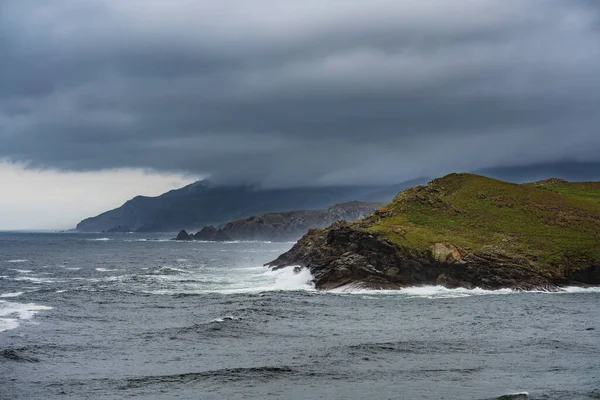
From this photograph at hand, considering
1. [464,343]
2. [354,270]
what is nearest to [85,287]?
[354,270]

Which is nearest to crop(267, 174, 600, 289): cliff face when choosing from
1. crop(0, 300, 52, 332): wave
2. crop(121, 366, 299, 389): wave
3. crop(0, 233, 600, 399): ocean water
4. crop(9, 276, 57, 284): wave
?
crop(0, 233, 600, 399): ocean water

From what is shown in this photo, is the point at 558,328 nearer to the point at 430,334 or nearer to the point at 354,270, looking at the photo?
the point at 430,334

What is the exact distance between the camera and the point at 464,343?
42531 mm

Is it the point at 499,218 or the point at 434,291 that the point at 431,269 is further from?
the point at 499,218

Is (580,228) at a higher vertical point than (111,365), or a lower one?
higher

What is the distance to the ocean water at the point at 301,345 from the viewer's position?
31266 mm

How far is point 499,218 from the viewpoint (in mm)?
99125

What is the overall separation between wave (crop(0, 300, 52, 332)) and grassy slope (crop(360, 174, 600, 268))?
43.6 m

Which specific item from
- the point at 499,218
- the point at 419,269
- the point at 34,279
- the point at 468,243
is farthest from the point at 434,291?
the point at 34,279

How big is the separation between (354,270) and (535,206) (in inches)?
1655

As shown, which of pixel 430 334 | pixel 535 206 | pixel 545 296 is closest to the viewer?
pixel 430 334

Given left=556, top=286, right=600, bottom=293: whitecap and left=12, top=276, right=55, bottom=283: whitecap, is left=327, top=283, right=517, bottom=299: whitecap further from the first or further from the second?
left=12, top=276, right=55, bottom=283: whitecap

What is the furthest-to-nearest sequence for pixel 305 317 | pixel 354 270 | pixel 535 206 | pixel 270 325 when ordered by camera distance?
pixel 535 206 < pixel 354 270 < pixel 305 317 < pixel 270 325

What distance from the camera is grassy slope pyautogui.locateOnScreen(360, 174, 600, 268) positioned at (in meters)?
85.0
